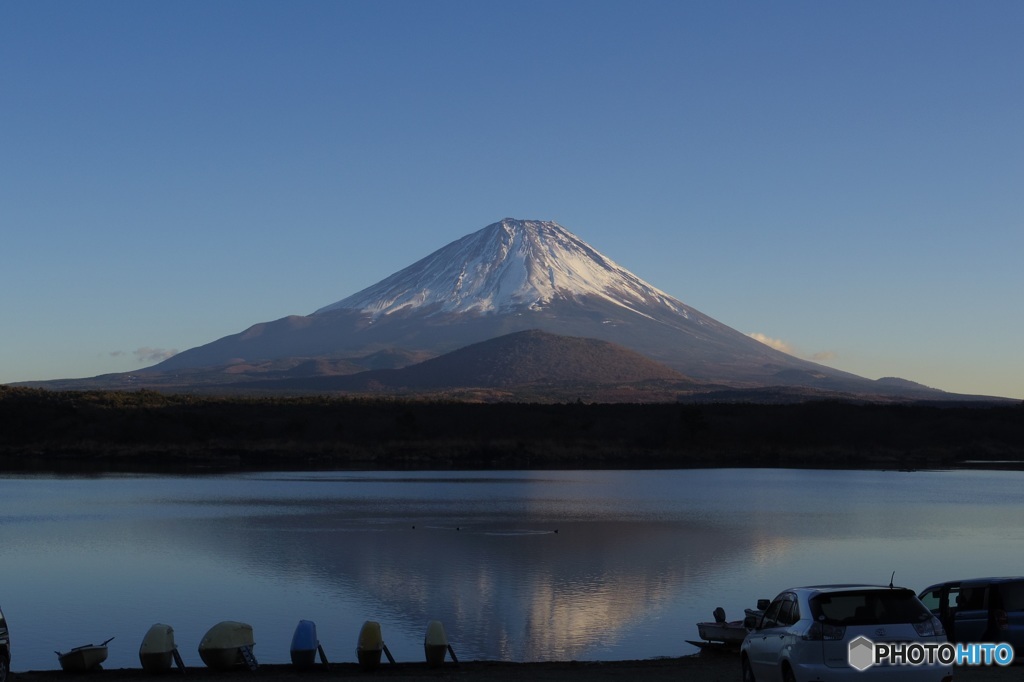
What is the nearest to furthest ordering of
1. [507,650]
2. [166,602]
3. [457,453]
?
[507,650] < [166,602] < [457,453]

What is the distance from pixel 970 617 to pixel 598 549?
16996 millimetres

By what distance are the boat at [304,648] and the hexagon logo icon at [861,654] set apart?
25.3 ft

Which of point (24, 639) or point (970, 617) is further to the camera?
point (24, 639)

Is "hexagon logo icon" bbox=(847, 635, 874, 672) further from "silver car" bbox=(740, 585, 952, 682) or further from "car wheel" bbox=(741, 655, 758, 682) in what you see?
"car wheel" bbox=(741, 655, 758, 682)

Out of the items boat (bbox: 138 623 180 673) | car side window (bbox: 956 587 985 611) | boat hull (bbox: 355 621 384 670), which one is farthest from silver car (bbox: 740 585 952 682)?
boat (bbox: 138 623 180 673)

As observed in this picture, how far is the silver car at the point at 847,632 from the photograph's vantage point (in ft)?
38.3

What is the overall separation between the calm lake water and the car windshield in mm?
6694

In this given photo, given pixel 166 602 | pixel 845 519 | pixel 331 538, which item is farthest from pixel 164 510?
pixel 845 519

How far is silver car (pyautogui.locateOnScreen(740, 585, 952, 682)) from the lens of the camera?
1169 cm

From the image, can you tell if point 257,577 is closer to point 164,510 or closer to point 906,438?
point 164,510

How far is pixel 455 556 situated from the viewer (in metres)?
30.0

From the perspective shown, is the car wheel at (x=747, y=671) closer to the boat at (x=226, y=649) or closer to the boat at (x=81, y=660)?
the boat at (x=226, y=649)

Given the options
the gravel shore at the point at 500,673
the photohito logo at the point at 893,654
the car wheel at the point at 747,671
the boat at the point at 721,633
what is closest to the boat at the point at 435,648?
the gravel shore at the point at 500,673

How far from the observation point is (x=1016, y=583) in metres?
15.1
